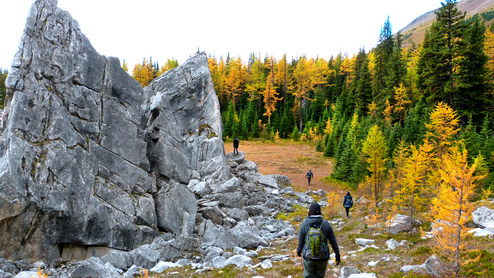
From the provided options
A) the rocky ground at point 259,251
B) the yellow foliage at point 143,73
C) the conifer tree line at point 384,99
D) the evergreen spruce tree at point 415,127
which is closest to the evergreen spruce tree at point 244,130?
the conifer tree line at point 384,99

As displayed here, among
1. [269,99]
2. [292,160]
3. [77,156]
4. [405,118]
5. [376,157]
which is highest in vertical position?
[269,99]

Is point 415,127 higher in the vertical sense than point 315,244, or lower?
higher

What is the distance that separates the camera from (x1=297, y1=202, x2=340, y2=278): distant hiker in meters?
5.64

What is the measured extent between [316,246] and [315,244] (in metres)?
0.05

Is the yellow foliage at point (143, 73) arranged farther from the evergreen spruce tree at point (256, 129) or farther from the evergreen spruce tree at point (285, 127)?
the evergreen spruce tree at point (285, 127)

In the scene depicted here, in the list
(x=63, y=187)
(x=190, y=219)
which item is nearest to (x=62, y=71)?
(x=63, y=187)

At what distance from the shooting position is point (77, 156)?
44.5 feet

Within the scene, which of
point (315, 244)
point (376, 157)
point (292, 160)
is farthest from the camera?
point (292, 160)

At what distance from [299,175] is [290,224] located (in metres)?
18.8

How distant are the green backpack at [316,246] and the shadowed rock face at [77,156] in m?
11.5

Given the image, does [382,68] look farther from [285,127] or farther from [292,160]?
[292,160]

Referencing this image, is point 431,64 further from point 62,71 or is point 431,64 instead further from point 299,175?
point 62,71

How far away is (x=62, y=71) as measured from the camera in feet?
46.9

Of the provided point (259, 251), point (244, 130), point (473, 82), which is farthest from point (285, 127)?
point (259, 251)
